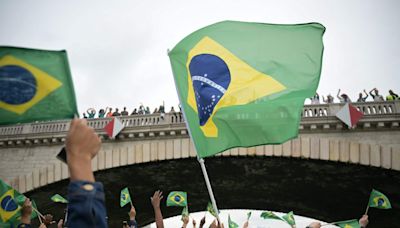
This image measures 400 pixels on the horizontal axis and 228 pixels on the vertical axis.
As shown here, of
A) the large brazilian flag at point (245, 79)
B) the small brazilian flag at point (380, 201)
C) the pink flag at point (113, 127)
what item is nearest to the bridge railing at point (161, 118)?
the pink flag at point (113, 127)

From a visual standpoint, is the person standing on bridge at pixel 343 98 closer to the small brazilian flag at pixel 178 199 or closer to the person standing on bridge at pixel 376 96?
the person standing on bridge at pixel 376 96

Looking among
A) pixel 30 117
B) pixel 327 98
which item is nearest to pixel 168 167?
pixel 327 98

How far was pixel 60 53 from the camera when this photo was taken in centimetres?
448

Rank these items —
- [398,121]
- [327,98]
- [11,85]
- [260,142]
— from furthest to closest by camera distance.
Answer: [327,98]
[398,121]
[260,142]
[11,85]

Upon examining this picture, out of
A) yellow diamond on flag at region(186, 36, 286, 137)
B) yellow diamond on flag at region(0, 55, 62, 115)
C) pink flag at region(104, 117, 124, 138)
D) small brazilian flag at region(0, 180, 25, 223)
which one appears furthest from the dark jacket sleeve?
pink flag at region(104, 117, 124, 138)

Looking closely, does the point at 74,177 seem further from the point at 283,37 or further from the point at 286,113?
the point at 283,37

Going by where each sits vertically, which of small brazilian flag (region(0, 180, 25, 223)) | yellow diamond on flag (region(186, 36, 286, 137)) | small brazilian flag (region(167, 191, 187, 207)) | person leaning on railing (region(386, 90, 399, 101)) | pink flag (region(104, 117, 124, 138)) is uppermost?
yellow diamond on flag (region(186, 36, 286, 137))

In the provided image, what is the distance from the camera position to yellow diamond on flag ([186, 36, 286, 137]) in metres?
6.68

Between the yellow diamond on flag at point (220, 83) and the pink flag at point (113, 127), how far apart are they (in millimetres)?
12523

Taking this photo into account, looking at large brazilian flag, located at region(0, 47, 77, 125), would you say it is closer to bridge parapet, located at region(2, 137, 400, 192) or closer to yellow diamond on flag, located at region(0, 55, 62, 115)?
yellow diamond on flag, located at region(0, 55, 62, 115)

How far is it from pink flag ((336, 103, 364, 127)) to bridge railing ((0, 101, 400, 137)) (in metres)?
0.47

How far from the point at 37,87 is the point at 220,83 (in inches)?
132

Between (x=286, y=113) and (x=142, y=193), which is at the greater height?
(x=286, y=113)

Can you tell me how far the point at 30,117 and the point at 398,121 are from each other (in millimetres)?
15753
